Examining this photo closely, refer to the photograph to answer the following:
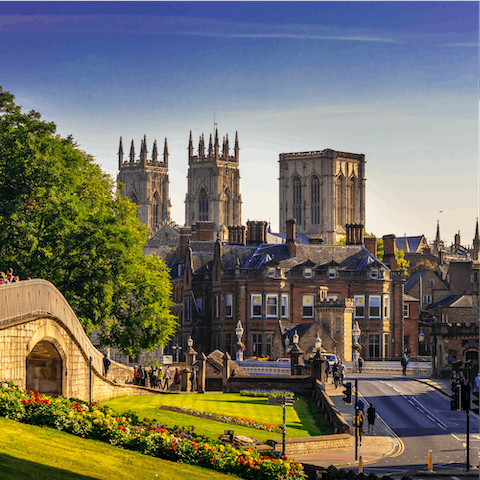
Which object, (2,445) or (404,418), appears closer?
(2,445)

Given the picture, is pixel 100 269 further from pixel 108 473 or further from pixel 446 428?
pixel 108 473

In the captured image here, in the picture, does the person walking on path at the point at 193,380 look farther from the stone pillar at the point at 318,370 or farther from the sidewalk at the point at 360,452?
the sidewalk at the point at 360,452

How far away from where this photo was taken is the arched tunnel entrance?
32094 mm

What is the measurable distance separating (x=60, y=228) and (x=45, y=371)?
11194mm

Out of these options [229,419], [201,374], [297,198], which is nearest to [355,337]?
[201,374]

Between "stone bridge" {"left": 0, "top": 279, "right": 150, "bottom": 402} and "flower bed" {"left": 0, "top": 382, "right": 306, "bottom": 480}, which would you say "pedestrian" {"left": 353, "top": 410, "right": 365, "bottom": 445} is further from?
"flower bed" {"left": 0, "top": 382, "right": 306, "bottom": 480}

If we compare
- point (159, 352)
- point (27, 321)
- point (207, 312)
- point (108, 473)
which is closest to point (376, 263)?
point (207, 312)

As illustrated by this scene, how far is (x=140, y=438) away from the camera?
25625 millimetres

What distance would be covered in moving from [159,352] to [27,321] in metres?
60.3

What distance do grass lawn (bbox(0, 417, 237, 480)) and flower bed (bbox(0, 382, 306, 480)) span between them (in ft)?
1.54

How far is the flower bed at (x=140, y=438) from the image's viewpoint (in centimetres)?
2423

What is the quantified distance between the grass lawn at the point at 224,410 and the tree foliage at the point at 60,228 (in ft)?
15.4

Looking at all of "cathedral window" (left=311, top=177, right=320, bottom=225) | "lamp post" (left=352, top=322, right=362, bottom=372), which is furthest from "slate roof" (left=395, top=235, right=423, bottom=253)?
"lamp post" (left=352, top=322, right=362, bottom=372)

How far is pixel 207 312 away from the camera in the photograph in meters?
87.3
